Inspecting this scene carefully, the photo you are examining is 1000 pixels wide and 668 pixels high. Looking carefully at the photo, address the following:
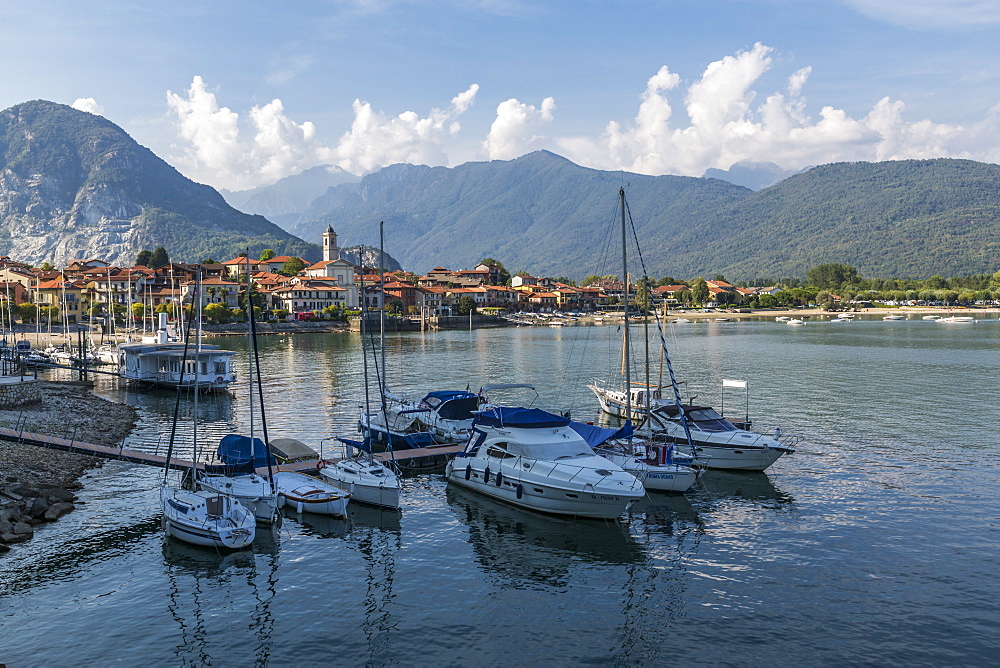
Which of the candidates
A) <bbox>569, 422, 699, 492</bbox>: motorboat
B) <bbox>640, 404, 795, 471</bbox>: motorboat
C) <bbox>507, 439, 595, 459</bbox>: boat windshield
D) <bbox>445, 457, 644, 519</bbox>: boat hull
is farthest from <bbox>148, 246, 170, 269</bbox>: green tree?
<bbox>507, 439, 595, 459</bbox>: boat windshield

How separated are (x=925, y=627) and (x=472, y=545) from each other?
1326 cm

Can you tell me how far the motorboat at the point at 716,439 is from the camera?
32094mm

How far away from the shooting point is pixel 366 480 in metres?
27.3

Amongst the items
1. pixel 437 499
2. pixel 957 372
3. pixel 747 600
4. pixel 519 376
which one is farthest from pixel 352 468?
pixel 957 372

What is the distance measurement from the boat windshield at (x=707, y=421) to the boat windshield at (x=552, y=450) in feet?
27.8

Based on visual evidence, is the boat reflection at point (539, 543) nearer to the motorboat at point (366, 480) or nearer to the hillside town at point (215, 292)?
the motorboat at point (366, 480)

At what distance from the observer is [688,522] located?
1031 inches

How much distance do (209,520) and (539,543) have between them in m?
10.8

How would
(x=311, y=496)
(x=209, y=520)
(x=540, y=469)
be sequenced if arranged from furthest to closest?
(x=540, y=469)
(x=311, y=496)
(x=209, y=520)

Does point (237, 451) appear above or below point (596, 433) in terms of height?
above

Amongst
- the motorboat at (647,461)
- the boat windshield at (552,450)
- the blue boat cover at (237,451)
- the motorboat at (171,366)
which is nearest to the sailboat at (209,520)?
the blue boat cover at (237,451)

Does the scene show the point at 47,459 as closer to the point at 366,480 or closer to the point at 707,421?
the point at 366,480

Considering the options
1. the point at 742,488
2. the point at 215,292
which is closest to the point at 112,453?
the point at 742,488

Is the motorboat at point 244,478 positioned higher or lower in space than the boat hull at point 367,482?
higher
